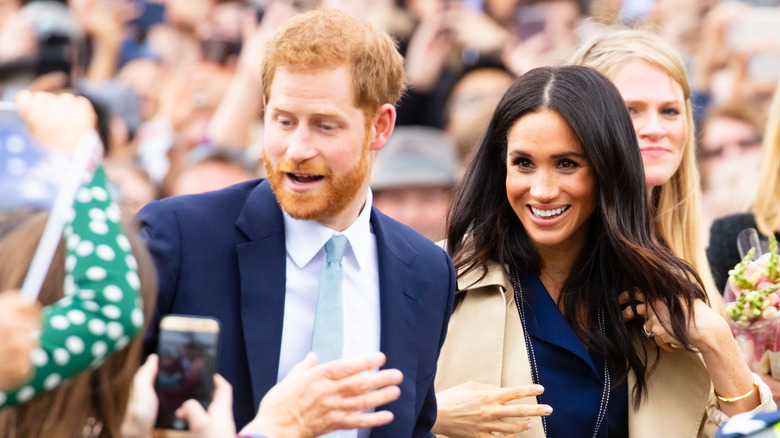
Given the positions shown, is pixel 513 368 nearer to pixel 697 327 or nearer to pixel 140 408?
pixel 697 327

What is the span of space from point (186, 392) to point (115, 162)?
4716 millimetres

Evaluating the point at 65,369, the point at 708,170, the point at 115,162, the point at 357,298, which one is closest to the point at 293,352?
the point at 357,298

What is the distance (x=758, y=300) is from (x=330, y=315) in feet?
5.01

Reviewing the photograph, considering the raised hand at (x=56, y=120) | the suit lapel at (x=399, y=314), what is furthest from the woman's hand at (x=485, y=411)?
the raised hand at (x=56, y=120)

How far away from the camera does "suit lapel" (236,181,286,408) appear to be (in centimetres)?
275

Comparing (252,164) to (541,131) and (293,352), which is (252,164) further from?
(293,352)

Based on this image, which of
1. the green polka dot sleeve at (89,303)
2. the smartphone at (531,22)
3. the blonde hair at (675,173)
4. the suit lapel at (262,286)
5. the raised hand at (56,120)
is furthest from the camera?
the smartphone at (531,22)

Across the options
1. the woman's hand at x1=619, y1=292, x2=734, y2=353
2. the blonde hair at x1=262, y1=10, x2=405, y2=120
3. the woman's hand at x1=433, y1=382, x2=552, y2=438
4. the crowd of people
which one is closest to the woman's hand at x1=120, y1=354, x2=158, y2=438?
the crowd of people

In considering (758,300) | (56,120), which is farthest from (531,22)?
(56,120)

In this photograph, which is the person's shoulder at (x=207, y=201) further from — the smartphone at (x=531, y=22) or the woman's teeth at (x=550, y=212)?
the smartphone at (x=531, y=22)

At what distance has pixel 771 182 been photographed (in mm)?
4344

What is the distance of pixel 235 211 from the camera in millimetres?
2967

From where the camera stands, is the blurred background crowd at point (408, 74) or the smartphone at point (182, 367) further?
the blurred background crowd at point (408, 74)

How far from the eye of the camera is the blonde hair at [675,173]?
4.00 m
